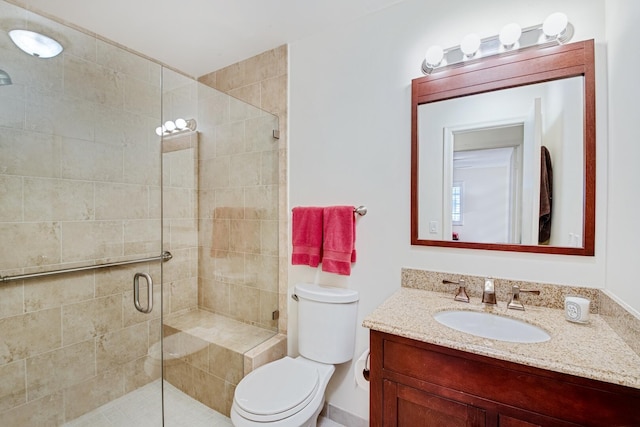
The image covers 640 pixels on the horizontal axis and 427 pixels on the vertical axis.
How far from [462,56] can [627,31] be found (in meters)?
0.57

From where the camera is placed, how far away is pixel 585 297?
1.19m

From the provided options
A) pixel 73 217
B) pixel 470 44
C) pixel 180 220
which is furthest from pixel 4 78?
pixel 470 44

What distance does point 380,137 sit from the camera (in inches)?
64.8

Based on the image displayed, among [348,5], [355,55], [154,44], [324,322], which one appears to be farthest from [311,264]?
[154,44]

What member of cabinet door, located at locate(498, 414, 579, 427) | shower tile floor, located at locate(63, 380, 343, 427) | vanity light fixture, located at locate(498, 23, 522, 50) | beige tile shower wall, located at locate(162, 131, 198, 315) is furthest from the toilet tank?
vanity light fixture, located at locate(498, 23, 522, 50)

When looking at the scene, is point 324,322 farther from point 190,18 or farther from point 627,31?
point 190,18

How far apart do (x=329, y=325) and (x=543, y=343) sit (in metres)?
1.01

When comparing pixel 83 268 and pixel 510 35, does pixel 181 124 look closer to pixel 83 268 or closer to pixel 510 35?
pixel 83 268

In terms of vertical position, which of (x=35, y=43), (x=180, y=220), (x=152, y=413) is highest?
(x=35, y=43)

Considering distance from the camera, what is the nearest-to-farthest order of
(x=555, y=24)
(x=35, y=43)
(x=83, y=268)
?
(x=555, y=24) < (x=35, y=43) < (x=83, y=268)

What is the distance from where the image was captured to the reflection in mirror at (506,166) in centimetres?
124

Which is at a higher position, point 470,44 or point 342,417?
point 470,44

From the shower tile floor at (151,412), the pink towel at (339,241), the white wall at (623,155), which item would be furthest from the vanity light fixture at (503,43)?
the shower tile floor at (151,412)

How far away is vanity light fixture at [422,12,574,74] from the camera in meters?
1.21
